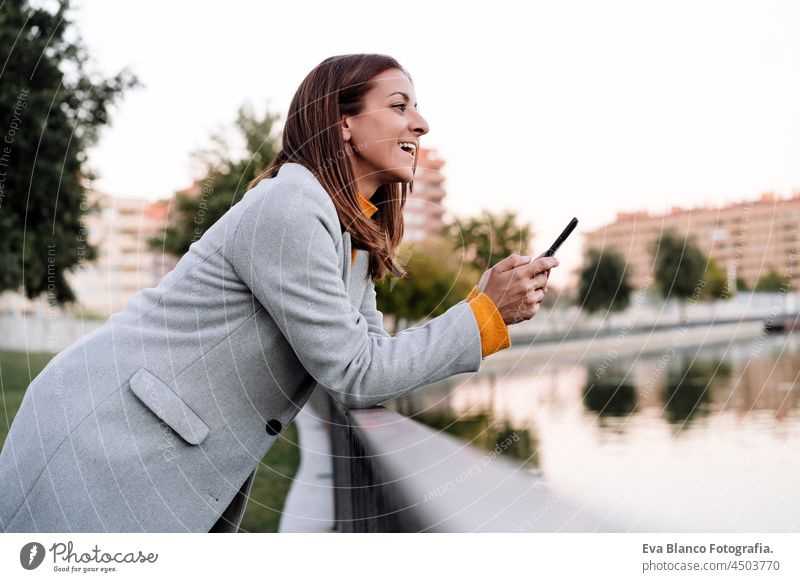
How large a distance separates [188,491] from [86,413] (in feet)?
0.57

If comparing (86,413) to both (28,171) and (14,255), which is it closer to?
(28,171)

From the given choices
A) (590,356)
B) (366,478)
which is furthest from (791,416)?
(366,478)

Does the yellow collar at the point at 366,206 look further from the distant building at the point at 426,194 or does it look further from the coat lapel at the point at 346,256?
the distant building at the point at 426,194

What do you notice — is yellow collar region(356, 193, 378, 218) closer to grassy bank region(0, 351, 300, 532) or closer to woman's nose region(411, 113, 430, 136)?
woman's nose region(411, 113, 430, 136)

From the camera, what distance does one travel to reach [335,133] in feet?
4.16

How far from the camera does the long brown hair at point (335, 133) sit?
1.25m

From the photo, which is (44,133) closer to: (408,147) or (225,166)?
(225,166)

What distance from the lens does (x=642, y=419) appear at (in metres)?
21.8

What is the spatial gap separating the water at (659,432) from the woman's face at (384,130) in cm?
52

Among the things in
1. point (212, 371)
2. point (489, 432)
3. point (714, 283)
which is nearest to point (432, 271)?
point (212, 371)

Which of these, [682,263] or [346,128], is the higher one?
[346,128]

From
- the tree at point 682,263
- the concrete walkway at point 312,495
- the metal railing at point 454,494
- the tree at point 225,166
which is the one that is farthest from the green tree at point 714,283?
the metal railing at point 454,494

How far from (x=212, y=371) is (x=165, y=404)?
0.25ft
